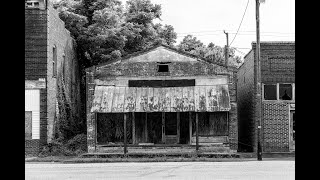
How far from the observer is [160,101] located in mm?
25922

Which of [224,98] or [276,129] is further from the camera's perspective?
[276,129]

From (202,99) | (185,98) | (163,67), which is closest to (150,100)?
(185,98)

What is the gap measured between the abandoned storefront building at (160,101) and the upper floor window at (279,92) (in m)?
1.87

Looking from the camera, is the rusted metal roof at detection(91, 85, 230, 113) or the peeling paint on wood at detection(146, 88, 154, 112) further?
the peeling paint on wood at detection(146, 88, 154, 112)

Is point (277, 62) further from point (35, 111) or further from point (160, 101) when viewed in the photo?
point (35, 111)

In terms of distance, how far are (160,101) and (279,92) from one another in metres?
6.35

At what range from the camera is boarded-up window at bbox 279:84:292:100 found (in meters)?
26.2

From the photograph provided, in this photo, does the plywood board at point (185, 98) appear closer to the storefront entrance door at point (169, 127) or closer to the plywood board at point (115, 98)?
the storefront entrance door at point (169, 127)

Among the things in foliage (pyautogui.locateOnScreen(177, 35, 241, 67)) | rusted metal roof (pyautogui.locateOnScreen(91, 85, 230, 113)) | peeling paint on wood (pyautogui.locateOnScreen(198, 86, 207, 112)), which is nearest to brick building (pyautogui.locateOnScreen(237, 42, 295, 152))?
rusted metal roof (pyautogui.locateOnScreen(91, 85, 230, 113))

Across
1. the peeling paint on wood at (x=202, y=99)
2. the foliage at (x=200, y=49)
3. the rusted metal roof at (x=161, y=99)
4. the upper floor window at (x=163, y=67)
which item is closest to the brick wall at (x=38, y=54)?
the rusted metal roof at (x=161, y=99)

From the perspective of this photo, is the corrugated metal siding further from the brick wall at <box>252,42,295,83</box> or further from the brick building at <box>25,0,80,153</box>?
the brick wall at <box>252,42,295,83</box>

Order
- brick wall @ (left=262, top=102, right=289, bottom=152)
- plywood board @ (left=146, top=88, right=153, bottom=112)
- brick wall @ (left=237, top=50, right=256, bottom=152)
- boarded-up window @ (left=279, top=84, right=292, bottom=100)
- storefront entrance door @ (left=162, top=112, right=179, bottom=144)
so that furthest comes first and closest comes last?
brick wall @ (left=237, top=50, right=256, bottom=152)
storefront entrance door @ (left=162, top=112, right=179, bottom=144)
boarded-up window @ (left=279, top=84, right=292, bottom=100)
brick wall @ (left=262, top=102, right=289, bottom=152)
plywood board @ (left=146, top=88, right=153, bottom=112)
